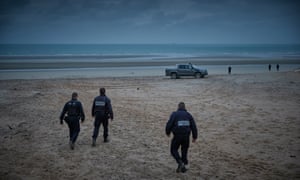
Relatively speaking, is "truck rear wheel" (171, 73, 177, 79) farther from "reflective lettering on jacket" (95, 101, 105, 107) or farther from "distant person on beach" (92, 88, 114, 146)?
"reflective lettering on jacket" (95, 101, 105, 107)

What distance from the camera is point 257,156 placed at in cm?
873

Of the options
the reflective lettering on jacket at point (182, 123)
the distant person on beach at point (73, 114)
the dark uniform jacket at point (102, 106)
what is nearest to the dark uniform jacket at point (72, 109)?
the distant person on beach at point (73, 114)

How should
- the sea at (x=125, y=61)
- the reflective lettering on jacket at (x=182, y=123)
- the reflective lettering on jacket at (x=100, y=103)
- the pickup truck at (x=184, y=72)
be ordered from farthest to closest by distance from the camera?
the sea at (x=125, y=61), the pickup truck at (x=184, y=72), the reflective lettering on jacket at (x=100, y=103), the reflective lettering on jacket at (x=182, y=123)

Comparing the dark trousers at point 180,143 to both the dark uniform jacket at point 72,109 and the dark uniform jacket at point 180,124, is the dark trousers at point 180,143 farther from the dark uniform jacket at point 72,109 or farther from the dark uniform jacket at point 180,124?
the dark uniform jacket at point 72,109

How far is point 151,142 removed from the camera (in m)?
10.1

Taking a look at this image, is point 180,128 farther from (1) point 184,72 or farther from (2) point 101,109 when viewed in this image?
(1) point 184,72

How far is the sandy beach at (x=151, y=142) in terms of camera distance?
7.72m

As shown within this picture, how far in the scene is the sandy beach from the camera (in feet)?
25.3

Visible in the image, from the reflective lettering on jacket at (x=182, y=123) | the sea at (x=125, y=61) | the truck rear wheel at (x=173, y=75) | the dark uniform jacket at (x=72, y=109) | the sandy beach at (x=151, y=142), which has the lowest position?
the sandy beach at (x=151, y=142)

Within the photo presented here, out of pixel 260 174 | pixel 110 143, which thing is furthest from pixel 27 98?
pixel 260 174

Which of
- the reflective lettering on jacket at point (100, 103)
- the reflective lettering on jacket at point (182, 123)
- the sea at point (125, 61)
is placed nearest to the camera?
the reflective lettering on jacket at point (182, 123)

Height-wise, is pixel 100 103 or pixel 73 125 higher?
pixel 100 103

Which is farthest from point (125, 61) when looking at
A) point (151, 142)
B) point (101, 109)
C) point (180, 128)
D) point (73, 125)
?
point (180, 128)

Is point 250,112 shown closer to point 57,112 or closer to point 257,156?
point 257,156
